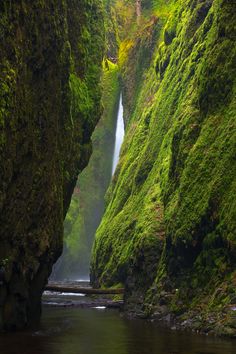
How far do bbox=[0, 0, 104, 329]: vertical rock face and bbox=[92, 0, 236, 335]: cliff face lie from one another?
718cm

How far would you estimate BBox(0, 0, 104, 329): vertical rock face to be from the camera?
25484 millimetres

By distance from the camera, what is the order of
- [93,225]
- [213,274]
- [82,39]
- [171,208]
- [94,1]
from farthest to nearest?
[93,225] < [94,1] < [82,39] < [171,208] < [213,274]

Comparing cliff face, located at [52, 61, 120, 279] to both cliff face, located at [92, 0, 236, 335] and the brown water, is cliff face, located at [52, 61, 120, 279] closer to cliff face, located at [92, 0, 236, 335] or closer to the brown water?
cliff face, located at [92, 0, 236, 335]

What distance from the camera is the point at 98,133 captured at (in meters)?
108

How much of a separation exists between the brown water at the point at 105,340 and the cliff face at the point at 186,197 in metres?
2.60

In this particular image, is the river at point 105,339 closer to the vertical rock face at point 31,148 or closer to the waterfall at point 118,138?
the vertical rock face at point 31,148

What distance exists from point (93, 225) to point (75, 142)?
62.8 m

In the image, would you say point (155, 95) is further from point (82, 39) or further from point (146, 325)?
point (146, 325)

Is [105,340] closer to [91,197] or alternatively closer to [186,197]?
[186,197]

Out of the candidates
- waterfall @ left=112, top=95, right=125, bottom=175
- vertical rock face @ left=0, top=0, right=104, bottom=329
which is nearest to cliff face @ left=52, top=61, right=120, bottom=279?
waterfall @ left=112, top=95, right=125, bottom=175

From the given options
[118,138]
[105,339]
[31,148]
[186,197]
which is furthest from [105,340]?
[118,138]

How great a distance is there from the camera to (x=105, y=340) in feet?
80.2

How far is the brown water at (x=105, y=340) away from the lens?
20.9m

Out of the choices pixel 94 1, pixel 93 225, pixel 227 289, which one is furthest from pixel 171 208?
pixel 93 225
